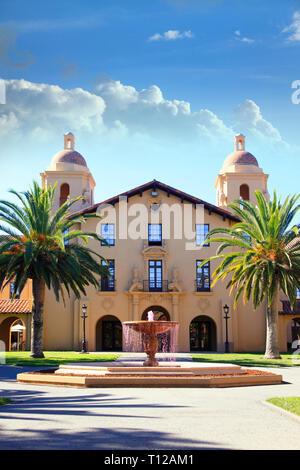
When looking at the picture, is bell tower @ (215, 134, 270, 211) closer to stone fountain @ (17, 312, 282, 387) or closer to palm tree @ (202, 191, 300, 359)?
palm tree @ (202, 191, 300, 359)

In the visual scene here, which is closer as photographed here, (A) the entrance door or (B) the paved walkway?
Answer: (B) the paved walkway

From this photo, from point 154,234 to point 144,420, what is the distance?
30847mm

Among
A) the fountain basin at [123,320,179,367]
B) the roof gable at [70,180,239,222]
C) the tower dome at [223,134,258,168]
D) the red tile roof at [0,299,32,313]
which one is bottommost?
the fountain basin at [123,320,179,367]

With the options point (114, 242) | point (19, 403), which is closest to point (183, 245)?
point (114, 242)

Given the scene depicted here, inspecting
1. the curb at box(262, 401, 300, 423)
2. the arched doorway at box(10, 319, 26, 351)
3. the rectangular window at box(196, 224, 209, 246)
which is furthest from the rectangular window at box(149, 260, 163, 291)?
the curb at box(262, 401, 300, 423)

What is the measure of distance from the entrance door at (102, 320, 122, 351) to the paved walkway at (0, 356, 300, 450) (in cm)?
2575

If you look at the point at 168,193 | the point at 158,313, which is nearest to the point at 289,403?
the point at 158,313

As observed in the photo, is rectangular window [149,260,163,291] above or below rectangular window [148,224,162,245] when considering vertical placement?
below

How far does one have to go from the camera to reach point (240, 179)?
46500mm

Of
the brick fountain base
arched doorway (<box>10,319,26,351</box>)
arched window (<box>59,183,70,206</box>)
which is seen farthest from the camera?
arched doorway (<box>10,319,26,351</box>)

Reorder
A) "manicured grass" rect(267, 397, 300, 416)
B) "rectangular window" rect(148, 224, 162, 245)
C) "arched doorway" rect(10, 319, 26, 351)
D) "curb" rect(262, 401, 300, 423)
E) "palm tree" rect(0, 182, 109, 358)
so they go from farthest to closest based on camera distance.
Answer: "arched doorway" rect(10, 319, 26, 351) → "rectangular window" rect(148, 224, 162, 245) → "palm tree" rect(0, 182, 109, 358) → "manicured grass" rect(267, 397, 300, 416) → "curb" rect(262, 401, 300, 423)

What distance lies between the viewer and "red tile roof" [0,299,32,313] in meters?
39.8

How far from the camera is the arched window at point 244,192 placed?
47.1m

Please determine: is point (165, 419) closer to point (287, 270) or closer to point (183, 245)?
point (287, 270)
